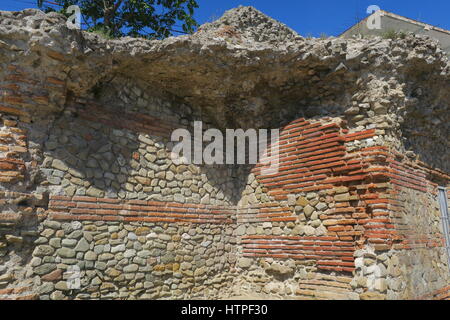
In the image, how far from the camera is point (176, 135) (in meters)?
5.61

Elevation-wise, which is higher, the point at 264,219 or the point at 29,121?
the point at 29,121

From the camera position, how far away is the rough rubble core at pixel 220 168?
4.11m

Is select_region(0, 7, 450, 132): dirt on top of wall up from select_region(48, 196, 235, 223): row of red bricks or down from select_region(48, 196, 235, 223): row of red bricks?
up

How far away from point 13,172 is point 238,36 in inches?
151

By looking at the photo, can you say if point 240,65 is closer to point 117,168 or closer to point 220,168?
point 220,168

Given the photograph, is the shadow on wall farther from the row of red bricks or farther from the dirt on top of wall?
the dirt on top of wall

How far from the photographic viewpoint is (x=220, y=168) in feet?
20.1

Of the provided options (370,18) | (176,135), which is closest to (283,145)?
(176,135)

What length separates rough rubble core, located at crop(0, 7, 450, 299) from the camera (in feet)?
13.5

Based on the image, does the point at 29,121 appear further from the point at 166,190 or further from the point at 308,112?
the point at 308,112

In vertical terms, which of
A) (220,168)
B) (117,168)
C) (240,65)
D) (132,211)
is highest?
(240,65)

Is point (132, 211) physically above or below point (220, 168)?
below

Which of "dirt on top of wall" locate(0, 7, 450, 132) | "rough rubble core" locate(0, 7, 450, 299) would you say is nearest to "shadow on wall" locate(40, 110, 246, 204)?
"rough rubble core" locate(0, 7, 450, 299)

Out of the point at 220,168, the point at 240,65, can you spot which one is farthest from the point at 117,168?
→ the point at 240,65
